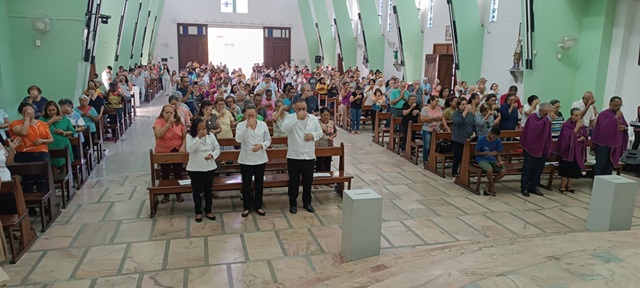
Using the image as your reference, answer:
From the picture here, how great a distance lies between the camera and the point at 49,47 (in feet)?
31.3

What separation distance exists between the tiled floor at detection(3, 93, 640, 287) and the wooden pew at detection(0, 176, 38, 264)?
13 cm

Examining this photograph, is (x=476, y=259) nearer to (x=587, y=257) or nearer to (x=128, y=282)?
(x=587, y=257)

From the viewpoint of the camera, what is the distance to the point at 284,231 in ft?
17.1

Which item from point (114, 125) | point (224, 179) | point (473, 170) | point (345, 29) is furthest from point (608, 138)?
point (345, 29)

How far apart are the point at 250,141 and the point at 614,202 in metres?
4.16

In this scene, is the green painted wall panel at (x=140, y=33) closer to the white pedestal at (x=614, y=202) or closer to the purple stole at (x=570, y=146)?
the purple stole at (x=570, y=146)

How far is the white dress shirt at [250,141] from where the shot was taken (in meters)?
5.38

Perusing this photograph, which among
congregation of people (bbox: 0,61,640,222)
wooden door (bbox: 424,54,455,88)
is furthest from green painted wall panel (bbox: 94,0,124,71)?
wooden door (bbox: 424,54,455,88)

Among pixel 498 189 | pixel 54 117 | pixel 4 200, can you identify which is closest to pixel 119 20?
pixel 54 117

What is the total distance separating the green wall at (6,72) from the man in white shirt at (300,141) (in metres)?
6.29

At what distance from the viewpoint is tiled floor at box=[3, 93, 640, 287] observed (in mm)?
4180

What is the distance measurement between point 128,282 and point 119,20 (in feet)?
46.8

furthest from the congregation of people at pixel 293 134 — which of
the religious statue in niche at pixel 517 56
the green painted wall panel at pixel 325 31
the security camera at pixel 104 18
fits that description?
the green painted wall panel at pixel 325 31

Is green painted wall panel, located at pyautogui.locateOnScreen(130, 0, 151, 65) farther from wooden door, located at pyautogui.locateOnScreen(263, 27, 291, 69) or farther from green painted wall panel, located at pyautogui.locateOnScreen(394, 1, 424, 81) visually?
green painted wall panel, located at pyautogui.locateOnScreen(394, 1, 424, 81)
